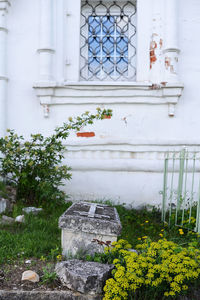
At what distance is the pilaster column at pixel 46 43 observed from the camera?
17.0ft

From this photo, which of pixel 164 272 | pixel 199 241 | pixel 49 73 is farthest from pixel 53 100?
pixel 164 272

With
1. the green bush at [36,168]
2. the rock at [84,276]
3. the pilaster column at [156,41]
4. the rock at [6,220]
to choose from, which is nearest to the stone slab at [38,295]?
the rock at [84,276]

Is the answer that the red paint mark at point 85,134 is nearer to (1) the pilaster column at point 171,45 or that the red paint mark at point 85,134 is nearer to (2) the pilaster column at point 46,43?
(2) the pilaster column at point 46,43

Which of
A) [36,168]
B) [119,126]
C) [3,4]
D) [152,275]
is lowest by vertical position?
[152,275]

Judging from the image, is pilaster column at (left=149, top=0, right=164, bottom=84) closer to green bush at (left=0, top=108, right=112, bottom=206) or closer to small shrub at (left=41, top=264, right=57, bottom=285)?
green bush at (left=0, top=108, right=112, bottom=206)

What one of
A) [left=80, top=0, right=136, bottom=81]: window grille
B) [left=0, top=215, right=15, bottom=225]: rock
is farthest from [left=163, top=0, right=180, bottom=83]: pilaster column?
[left=0, top=215, right=15, bottom=225]: rock

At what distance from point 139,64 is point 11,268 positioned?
12.4 ft

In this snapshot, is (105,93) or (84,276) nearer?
(84,276)

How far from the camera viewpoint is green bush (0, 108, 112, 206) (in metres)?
4.55

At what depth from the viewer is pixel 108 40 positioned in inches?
219

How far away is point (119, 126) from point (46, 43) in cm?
175

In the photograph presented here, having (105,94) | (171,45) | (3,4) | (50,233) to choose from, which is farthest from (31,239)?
(3,4)

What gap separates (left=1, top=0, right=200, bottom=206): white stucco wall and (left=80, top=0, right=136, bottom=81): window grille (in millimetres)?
441

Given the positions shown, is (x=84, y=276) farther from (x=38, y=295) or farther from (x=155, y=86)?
(x=155, y=86)
